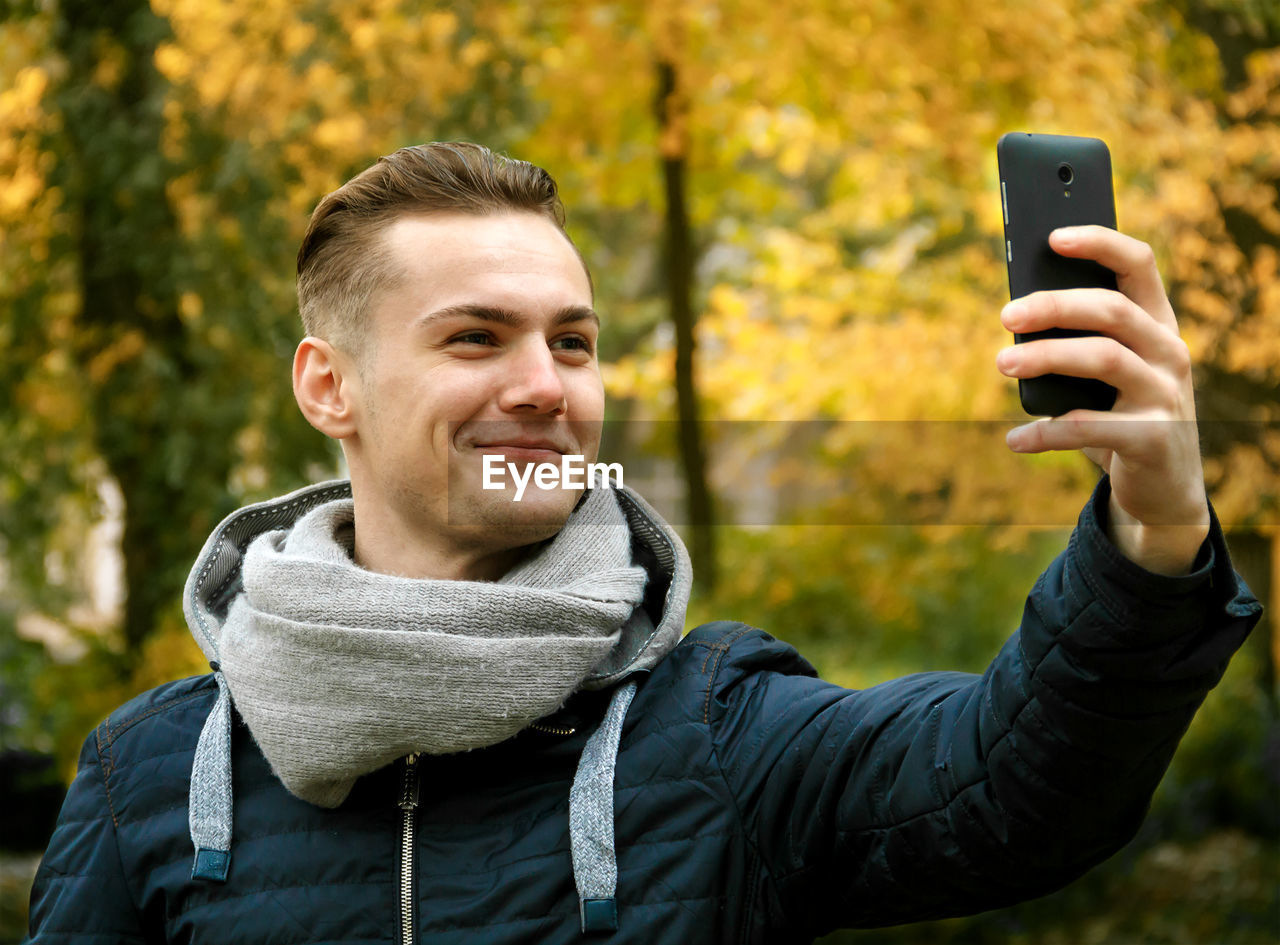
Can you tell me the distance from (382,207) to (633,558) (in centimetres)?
73

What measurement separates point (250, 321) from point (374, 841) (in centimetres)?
405

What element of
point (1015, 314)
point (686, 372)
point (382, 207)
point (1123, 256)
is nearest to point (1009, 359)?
point (1015, 314)

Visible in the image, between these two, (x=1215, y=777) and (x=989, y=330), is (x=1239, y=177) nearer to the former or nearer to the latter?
(x=989, y=330)

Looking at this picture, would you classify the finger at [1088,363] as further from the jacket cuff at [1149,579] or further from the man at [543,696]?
the jacket cuff at [1149,579]

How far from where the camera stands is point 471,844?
161 cm

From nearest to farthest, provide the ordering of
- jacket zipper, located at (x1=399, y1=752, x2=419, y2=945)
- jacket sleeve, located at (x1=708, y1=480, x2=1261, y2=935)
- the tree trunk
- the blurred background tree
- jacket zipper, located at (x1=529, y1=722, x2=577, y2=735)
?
jacket sleeve, located at (x1=708, y1=480, x2=1261, y2=935) < jacket zipper, located at (x1=399, y1=752, x2=419, y2=945) < jacket zipper, located at (x1=529, y1=722, x2=577, y2=735) < the blurred background tree < the tree trunk

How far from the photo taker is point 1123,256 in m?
1.16

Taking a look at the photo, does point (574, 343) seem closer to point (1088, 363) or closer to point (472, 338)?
point (472, 338)

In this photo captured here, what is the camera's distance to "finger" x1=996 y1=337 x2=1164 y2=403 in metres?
1.11

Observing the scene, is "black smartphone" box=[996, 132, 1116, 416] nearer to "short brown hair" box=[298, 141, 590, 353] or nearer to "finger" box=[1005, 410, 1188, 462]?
"finger" box=[1005, 410, 1188, 462]

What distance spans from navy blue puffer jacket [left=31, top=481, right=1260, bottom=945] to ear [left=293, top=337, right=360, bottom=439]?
1.69ft

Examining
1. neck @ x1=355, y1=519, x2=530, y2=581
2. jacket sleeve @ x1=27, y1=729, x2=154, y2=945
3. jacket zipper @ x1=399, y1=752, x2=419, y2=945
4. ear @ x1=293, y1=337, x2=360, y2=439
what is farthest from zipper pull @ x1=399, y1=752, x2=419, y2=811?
ear @ x1=293, y1=337, x2=360, y2=439

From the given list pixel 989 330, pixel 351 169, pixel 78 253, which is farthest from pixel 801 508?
pixel 78 253

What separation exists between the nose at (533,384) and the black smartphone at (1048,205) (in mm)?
780
